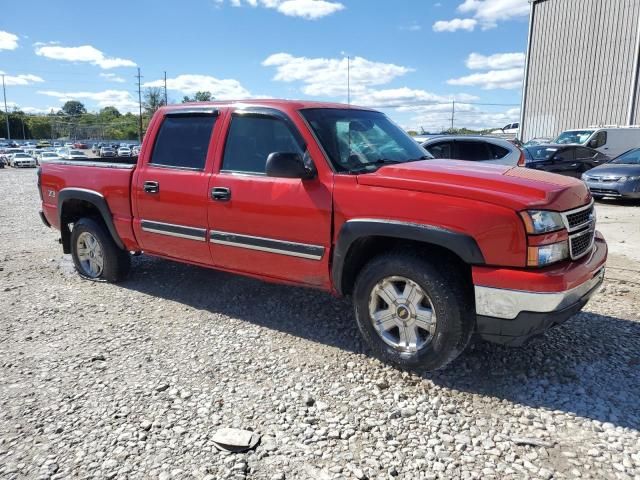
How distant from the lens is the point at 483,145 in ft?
Result: 31.6

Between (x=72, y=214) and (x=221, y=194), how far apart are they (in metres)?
2.61

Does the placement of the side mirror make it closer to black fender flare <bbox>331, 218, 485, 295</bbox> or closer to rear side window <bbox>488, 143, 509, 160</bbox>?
black fender flare <bbox>331, 218, 485, 295</bbox>

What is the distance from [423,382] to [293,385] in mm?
861

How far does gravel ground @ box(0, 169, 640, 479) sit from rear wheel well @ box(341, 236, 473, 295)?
620mm

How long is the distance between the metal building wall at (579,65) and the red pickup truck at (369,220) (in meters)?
26.6

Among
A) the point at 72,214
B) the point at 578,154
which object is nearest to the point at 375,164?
the point at 72,214

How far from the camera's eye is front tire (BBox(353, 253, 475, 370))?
316cm

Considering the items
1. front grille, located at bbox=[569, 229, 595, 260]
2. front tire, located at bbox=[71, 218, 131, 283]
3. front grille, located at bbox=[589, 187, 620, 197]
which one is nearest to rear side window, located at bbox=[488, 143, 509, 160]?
front grille, located at bbox=[589, 187, 620, 197]

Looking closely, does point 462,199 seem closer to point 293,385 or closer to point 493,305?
point 493,305

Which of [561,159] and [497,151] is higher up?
[497,151]

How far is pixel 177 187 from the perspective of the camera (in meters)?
4.41

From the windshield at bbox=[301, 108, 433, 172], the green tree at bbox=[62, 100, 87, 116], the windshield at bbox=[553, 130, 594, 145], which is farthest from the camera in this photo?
the green tree at bbox=[62, 100, 87, 116]

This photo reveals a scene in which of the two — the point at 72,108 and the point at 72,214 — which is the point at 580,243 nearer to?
the point at 72,214

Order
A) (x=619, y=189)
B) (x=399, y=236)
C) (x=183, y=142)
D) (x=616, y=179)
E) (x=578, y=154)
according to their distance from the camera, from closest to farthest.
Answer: (x=399, y=236) → (x=183, y=142) → (x=619, y=189) → (x=616, y=179) → (x=578, y=154)
